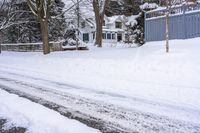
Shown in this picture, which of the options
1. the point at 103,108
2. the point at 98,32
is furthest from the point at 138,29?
the point at 103,108

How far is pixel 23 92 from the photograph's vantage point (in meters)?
9.62

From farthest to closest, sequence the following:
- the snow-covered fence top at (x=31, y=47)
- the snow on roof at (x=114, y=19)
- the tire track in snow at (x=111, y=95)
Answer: the snow on roof at (x=114, y=19), the snow-covered fence top at (x=31, y=47), the tire track in snow at (x=111, y=95)

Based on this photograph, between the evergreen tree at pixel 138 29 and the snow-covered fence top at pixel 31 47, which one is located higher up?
the evergreen tree at pixel 138 29

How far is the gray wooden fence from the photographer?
15.9 m

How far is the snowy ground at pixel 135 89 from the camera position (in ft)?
20.7

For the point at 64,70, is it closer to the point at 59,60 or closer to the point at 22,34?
the point at 59,60

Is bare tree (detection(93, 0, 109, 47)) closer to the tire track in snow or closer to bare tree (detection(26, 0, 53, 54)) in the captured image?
bare tree (detection(26, 0, 53, 54))

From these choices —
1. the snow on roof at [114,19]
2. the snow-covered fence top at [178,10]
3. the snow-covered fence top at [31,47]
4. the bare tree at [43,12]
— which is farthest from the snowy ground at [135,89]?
the snow on roof at [114,19]

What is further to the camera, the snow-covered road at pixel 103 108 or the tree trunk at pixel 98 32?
the tree trunk at pixel 98 32

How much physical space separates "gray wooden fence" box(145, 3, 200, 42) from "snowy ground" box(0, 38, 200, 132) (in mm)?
699

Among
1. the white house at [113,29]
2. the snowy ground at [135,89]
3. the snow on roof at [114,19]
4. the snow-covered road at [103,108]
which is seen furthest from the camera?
the snow on roof at [114,19]

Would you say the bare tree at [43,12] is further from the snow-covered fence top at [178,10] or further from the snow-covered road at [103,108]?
the snow-covered road at [103,108]

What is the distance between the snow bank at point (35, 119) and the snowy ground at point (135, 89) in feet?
2.08

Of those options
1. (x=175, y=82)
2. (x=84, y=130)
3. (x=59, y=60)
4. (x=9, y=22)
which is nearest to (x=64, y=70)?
(x=59, y=60)
